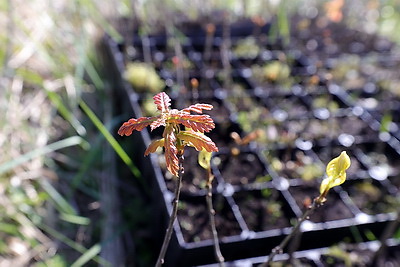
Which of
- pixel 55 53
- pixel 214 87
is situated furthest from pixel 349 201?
pixel 55 53

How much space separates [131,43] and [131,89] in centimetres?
57

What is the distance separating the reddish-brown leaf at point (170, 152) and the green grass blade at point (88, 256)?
1.16m

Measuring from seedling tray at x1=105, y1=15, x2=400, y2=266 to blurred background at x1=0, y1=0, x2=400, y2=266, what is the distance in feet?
0.67

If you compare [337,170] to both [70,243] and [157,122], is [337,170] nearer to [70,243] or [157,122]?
[157,122]

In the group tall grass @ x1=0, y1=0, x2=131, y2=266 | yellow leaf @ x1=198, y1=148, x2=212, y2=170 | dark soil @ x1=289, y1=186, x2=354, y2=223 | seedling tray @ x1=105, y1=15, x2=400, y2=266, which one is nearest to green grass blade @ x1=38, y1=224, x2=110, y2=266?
tall grass @ x1=0, y1=0, x2=131, y2=266

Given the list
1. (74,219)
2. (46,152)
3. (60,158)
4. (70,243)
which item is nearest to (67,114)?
(46,152)

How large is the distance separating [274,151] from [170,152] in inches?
61.9

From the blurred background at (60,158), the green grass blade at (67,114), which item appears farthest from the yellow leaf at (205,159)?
the green grass blade at (67,114)

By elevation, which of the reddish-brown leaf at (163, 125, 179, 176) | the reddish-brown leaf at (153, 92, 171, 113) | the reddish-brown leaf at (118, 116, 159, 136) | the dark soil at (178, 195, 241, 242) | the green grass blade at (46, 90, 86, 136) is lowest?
the dark soil at (178, 195, 241, 242)

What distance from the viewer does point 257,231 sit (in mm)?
1866

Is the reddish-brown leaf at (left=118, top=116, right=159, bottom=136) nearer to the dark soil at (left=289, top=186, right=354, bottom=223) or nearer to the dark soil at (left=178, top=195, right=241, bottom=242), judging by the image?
the dark soil at (left=178, top=195, right=241, bottom=242)

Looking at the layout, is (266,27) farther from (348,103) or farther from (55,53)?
(55,53)

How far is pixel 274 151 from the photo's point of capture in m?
2.31

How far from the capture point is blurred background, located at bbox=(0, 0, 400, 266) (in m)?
1.92
